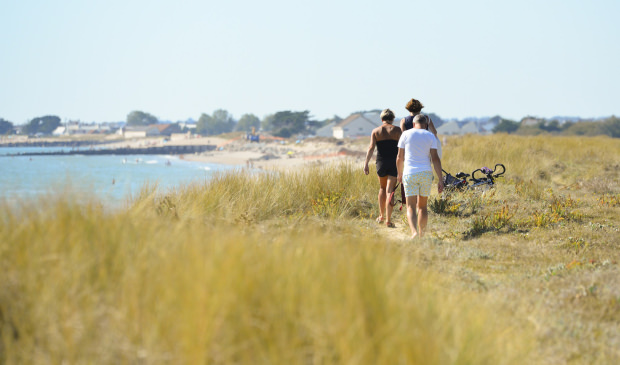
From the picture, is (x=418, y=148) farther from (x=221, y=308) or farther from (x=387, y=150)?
(x=221, y=308)

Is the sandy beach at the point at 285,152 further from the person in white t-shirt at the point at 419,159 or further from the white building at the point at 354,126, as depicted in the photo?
the person in white t-shirt at the point at 419,159

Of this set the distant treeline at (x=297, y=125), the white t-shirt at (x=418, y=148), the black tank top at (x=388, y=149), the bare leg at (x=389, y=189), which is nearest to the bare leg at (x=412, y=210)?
the white t-shirt at (x=418, y=148)

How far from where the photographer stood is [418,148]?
22.9 feet

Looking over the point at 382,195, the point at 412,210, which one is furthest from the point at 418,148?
the point at 382,195

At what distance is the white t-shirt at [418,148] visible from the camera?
6.94 metres

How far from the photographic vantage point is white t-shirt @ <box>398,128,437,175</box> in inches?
273

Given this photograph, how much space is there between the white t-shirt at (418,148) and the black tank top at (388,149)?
89 cm

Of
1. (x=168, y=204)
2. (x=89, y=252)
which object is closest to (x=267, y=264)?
(x=89, y=252)

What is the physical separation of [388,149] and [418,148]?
106cm

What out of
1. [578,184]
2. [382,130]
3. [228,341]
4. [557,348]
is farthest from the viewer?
[578,184]

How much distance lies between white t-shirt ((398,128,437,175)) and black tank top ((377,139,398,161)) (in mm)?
895

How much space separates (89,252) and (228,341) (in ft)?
4.13

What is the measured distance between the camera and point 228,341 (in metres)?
2.58

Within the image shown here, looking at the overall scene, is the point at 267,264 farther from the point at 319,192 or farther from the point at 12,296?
the point at 319,192
